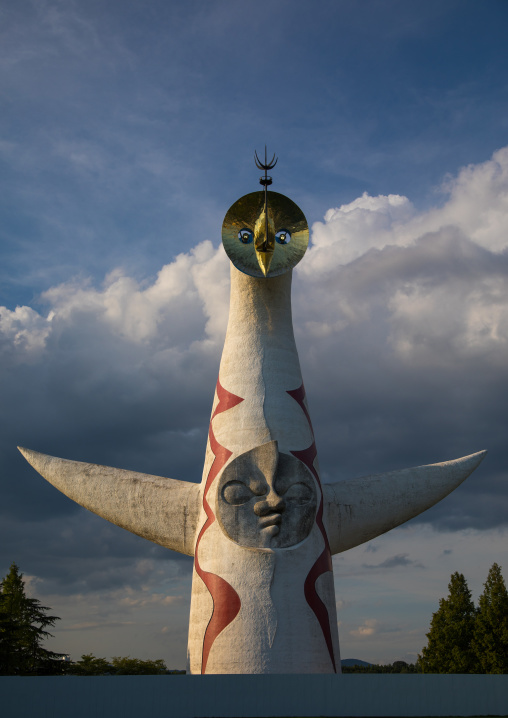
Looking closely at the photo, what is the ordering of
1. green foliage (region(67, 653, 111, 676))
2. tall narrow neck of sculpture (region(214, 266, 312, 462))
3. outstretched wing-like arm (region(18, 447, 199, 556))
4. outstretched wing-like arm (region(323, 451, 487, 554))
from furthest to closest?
green foliage (region(67, 653, 111, 676)), outstretched wing-like arm (region(323, 451, 487, 554)), outstretched wing-like arm (region(18, 447, 199, 556)), tall narrow neck of sculpture (region(214, 266, 312, 462))

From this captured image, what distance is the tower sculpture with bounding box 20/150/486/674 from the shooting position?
54.1 ft

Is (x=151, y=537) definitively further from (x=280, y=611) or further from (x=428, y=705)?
(x=428, y=705)

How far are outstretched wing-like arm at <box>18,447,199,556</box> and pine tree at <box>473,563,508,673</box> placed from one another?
19.4 metres

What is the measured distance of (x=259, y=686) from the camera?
49.2ft

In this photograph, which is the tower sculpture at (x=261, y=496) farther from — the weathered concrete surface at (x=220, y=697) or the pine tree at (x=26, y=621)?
the pine tree at (x=26, y=621)

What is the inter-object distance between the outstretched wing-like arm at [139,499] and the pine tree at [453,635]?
64.3 feet

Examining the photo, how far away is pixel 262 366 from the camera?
1922 cm

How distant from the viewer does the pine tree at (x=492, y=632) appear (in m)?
32.3

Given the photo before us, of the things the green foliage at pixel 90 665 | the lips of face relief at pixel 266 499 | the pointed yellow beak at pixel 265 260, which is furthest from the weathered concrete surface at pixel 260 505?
the green foliage at pixel 90 665

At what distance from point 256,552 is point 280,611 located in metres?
1.33

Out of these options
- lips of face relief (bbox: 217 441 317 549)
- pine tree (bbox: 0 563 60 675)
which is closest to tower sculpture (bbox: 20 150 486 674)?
lips of face relief (bbox: 217 441 317 549)

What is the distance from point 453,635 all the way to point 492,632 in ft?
5.75

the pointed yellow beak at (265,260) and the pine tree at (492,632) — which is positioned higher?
the pointed yellow beak at (265,260)

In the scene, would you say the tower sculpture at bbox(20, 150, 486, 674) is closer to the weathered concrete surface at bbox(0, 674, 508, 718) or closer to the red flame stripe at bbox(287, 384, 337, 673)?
the red flame stripe at bbox(287, 384, 337, 673)
